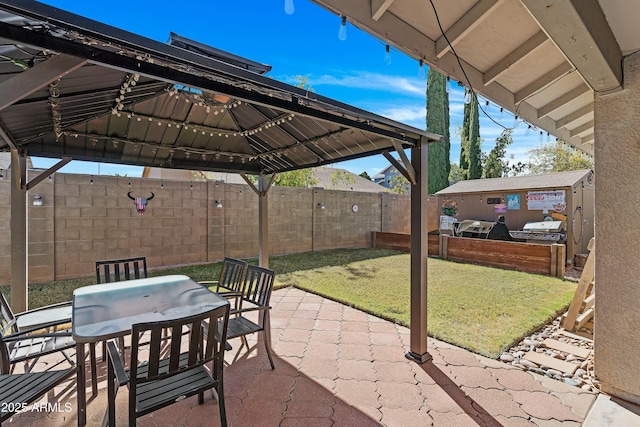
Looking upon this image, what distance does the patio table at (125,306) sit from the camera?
2.10m

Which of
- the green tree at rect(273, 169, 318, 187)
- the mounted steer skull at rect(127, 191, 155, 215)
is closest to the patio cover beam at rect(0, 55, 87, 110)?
the mounted steer skull at rect(127, 191, 155, 215)

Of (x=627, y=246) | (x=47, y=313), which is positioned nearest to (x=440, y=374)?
(x=627, y=246)

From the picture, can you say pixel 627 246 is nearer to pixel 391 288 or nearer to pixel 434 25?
pixel 434 25

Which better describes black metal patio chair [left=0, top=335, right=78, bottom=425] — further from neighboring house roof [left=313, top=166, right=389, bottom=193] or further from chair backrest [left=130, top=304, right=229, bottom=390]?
neighboring house roof [left=313, top=166, right=389, bottom=193]

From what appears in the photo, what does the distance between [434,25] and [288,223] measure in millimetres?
7499

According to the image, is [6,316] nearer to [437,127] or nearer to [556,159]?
[437,127]

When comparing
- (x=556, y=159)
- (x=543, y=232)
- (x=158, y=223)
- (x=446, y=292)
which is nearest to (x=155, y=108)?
(x=158, y=223)

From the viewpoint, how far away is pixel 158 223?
7.02 m

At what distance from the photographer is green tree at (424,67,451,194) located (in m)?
21.0

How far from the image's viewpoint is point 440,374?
9.48 ft

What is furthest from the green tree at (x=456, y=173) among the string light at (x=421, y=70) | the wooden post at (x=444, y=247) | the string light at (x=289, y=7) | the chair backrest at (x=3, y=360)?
the chair backrest at (x=3, y=360)

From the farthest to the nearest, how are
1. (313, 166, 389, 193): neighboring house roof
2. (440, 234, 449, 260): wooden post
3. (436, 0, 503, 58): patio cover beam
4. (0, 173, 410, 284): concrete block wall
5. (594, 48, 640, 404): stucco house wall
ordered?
(313, 166, 389, 193): neighboring house roof
(440, 234, 449, 260): wooden post
(0, 173, 410, 284): concrete block wall
(594, 48, 640, 404): stucco house wall
(436, 0, 503, 58): patio cover beam

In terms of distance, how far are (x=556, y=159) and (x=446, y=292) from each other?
19.2 metres

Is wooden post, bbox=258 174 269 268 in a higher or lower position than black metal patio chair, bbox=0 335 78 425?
higher
